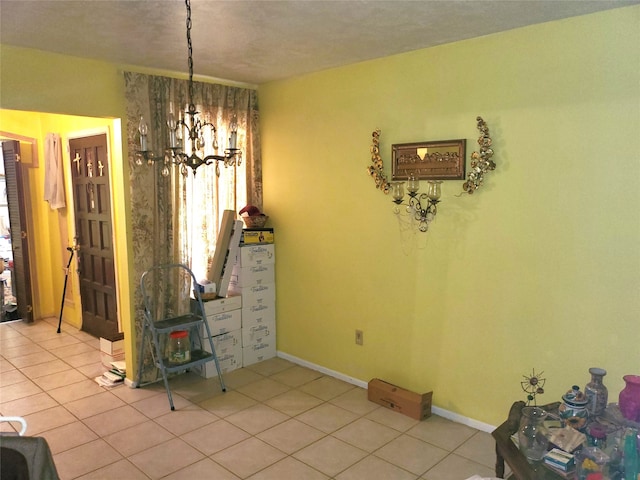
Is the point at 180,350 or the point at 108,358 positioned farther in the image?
the point at 108,358

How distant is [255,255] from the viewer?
416 centimetres

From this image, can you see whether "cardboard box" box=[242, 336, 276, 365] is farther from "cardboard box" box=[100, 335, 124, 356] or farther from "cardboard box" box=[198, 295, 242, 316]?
"cardboard box" box=[100, 335, 124, 356]

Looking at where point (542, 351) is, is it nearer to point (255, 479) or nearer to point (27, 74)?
point (255, 479)

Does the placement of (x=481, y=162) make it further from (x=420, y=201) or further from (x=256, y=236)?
(x=256, y=236)

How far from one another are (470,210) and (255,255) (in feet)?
6.40

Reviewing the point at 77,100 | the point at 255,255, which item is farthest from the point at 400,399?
the point at 77,100

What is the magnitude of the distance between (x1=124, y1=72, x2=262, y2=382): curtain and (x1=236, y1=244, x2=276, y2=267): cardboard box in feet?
0.91

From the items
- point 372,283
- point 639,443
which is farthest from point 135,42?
point 639,443

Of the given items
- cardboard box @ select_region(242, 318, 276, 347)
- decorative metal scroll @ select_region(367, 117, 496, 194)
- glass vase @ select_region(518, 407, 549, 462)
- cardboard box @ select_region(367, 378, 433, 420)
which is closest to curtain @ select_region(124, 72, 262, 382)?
cardboard box @ select_region(242, 318, 276, 347)

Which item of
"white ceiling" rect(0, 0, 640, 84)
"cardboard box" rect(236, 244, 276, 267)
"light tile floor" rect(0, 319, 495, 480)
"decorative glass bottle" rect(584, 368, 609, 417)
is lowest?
"light tile floor" rect(0, 319, 495, 480)

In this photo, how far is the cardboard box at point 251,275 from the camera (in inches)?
162

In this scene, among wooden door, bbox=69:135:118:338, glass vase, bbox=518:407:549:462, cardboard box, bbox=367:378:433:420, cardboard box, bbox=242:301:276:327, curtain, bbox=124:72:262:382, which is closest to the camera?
glass vase, bbox=518:407:549:462

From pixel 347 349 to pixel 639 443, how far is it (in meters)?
2.24

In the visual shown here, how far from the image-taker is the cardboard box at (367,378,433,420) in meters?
3.20
